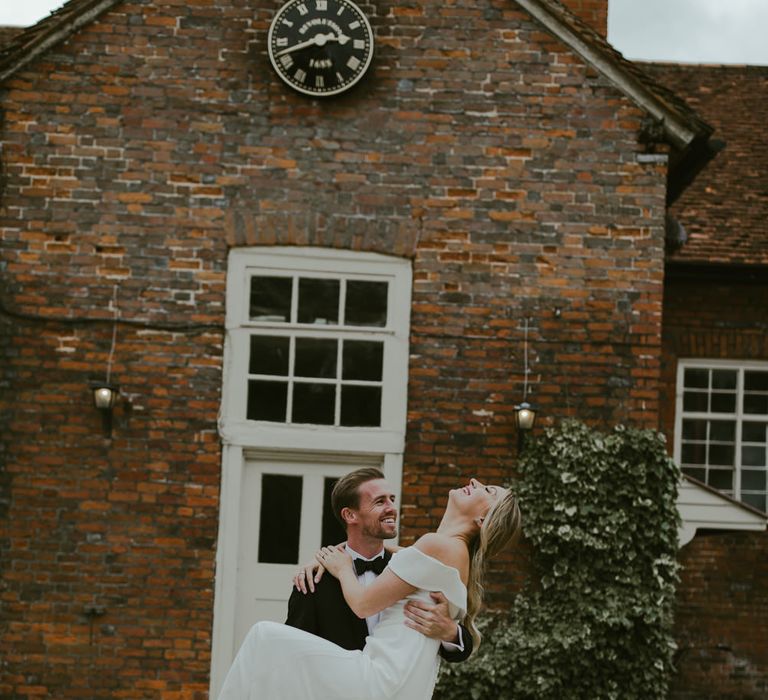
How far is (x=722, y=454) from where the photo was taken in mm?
13766

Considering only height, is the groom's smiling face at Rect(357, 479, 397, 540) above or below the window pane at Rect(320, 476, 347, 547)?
above

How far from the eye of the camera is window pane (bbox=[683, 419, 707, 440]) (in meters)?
13.8

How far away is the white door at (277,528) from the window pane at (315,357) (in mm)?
790

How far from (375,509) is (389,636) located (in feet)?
1.81

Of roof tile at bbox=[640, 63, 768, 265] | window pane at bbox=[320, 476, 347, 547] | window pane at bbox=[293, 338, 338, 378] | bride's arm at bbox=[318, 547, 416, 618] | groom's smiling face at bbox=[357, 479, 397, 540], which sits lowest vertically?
window pane at bbox=[320, 476, 347, 547]

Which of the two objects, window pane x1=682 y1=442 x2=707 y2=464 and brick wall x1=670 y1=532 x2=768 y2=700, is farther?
window pane x1=682 y1=442 x2=707 y2=464

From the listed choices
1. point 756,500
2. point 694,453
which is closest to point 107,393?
point 694,453

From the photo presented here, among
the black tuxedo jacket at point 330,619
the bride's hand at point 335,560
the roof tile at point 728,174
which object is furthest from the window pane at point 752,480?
the bride's hand at point 335,560

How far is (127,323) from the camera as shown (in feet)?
34.0

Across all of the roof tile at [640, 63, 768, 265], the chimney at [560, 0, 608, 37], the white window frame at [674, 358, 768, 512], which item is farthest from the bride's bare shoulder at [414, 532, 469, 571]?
the chimney at [560, 0, 608, 37]

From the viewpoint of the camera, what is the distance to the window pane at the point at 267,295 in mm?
10484

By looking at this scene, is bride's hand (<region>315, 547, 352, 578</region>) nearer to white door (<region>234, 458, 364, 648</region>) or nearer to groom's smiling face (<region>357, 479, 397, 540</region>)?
groom's smiling face (<region>357, 479, 397, 540</region>)

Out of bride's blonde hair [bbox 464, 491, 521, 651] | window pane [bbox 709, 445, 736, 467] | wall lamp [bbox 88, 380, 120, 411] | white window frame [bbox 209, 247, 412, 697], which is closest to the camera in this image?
bride's blonde hair [bbox 464, 491, 521, 651]

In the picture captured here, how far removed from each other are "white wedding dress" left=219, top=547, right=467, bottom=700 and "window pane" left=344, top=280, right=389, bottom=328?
18.6ft
